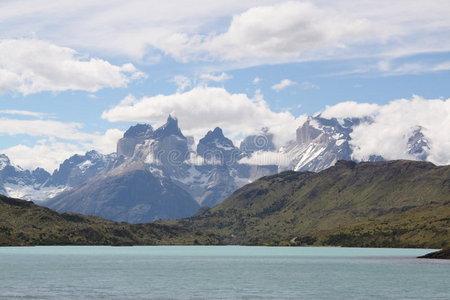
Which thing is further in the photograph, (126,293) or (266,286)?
(266,286)

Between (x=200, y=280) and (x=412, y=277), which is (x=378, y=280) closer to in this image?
(x=412, y=277)

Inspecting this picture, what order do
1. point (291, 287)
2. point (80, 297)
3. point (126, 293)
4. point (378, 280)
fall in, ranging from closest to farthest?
point (80, 297), point (126, 293), point (291, 287), point (378, 280)

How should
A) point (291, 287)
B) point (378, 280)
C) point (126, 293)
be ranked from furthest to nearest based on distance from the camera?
point (378, 280), point (291, 287), point (126, 293)

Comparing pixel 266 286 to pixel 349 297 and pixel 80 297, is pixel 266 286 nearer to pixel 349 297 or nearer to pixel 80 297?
pixel 349 297

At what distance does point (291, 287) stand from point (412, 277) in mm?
47116

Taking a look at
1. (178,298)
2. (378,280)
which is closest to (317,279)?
(378,280)

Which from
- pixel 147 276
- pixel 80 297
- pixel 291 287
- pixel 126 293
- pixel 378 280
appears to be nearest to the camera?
pixel 80 297

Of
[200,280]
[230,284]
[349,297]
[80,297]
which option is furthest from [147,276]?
[349,297]

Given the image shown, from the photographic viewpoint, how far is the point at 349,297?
416ft

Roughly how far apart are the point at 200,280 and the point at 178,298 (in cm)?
4677

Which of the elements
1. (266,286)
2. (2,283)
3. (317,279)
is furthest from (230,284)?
(2,283)

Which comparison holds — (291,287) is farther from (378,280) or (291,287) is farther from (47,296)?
(47,296)

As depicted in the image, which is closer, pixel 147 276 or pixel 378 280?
pixel 378 280

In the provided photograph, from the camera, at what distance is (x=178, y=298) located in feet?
404
